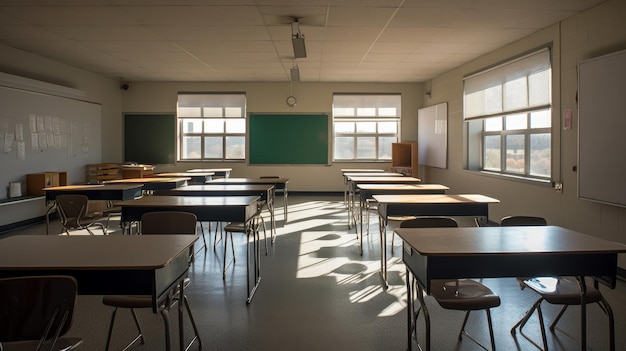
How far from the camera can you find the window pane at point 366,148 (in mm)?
10734

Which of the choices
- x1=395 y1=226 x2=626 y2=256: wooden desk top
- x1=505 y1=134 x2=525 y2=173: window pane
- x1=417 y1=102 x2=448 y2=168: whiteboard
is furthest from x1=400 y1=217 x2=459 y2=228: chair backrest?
x1=417 y1=102 x2=448 y2=168: whiteboard

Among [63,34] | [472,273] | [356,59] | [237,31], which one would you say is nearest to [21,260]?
[472,273]

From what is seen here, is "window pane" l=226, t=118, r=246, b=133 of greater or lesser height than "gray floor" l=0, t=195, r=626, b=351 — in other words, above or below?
above

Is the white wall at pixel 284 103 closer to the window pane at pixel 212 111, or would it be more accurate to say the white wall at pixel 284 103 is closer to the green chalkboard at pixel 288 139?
the green chalkboard at pixel 288 139

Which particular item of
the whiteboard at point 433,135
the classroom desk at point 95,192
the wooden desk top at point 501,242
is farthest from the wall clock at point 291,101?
the wooden desk top at point 501,242

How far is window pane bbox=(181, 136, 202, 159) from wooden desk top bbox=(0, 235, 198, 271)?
8229mm

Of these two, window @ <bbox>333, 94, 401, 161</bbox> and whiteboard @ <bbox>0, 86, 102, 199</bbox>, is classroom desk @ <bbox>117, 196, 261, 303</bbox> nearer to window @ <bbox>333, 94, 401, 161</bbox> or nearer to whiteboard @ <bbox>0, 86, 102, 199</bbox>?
whiteboard @ <bbox>0, 86, 102, 199</bbox>

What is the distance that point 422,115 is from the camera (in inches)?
396

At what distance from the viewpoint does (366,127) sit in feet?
35.1

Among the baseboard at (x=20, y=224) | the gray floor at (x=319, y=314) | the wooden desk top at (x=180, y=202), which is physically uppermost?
the wooden desk top at (x=180, y=202)

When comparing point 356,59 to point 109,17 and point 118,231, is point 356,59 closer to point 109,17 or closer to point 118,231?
point 109,17

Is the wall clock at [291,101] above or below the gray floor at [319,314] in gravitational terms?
above

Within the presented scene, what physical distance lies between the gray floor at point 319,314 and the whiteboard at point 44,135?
4.07m

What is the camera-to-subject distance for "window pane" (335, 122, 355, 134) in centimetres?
1069
